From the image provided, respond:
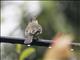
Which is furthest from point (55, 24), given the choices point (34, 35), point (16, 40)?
point (16, 40)

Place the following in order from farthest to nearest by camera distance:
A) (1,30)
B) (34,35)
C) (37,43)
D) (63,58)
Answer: (1,30) → (34,35) → (37,43) → (63,58)

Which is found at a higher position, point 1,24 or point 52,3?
point 52,3

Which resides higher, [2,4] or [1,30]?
[2,4]

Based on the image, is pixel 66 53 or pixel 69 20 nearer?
pixel 66 53

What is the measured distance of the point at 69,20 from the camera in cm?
510

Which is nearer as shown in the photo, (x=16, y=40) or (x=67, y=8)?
(x=16, y=40)

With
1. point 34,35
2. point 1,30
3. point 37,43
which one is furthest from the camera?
point 1,30

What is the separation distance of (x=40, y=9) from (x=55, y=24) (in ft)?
1.04

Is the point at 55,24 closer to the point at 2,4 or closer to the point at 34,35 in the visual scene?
the point at 2,4

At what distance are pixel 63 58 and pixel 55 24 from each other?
3.01 meters

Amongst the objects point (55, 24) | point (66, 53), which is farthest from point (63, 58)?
point (55, 24)

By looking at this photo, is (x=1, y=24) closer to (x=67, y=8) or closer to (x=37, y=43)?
(x=67, y=8)

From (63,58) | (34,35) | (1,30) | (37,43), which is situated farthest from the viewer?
(1,30)

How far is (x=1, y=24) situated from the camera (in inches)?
201
